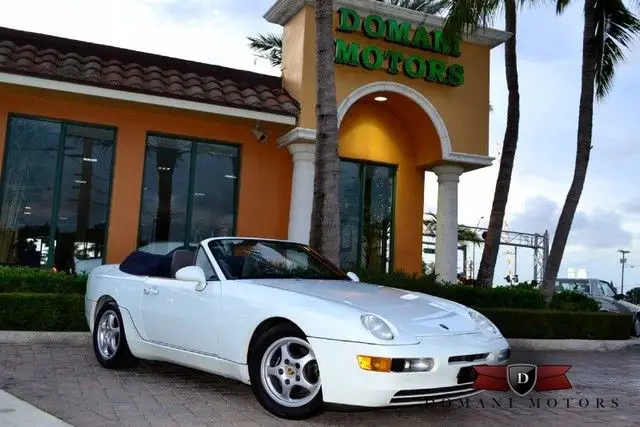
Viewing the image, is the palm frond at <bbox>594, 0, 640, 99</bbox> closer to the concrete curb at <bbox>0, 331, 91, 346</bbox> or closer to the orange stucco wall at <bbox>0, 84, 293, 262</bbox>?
the orange stucco wall at <bbox>0, 84, 293, 262</bbox>

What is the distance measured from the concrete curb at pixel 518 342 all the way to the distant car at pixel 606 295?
12.3 feet

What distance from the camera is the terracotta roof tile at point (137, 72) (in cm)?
1048

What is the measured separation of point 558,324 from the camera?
11102 mm

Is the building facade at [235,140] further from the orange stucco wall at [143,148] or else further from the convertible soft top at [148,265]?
the convertible soft top at [148,265]

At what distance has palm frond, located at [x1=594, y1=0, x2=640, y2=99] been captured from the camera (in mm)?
13812

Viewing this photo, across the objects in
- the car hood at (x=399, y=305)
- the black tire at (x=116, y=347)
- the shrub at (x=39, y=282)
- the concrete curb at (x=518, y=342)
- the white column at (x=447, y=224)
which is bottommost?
the concrete curb at (x=518, y=342)

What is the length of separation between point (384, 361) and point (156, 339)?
2456 mm

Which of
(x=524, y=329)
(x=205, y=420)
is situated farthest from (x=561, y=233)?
(x=205, y=420)

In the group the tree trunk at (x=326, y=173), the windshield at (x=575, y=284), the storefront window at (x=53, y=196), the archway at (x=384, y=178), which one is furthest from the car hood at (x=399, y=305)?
the windshield at (x=575, y=284)

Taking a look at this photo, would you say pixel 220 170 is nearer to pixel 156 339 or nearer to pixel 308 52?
pixel 308 52

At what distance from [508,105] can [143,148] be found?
26.0 ft

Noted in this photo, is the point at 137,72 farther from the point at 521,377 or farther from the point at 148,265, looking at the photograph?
the point at 521,377

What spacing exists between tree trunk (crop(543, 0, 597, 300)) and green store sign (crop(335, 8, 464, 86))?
108 inches

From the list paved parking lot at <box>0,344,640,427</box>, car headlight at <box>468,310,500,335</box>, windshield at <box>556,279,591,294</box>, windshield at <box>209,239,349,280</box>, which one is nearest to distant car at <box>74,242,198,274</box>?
paved parking lot at <box>0,344,640,427</box>
